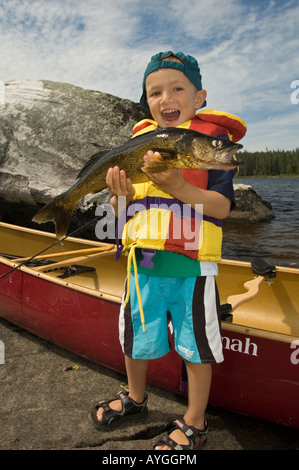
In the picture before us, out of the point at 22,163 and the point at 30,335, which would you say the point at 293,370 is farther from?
the point at 22,163

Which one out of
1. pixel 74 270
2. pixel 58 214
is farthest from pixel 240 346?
pixel 74 270

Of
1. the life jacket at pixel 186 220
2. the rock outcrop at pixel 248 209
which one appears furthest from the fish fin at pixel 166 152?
the rock outcrop at pixel 248 209

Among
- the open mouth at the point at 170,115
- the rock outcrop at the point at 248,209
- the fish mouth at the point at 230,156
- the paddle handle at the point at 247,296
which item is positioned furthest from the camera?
the rock outcrop at the point at 248,209

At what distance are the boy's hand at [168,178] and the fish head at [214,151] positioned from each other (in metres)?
0.17

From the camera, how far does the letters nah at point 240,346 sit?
3.11 m

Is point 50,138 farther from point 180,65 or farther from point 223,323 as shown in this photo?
point 223,323

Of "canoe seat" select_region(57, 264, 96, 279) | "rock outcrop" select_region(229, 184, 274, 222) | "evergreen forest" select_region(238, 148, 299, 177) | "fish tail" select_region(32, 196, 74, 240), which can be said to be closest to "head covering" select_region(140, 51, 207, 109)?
"fish tail" select_region(32, 196, 74, 240)

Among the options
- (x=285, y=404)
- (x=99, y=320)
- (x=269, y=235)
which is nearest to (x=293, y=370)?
(x=285, y=404)

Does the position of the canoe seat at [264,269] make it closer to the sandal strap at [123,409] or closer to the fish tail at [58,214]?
the sandal strap at [123,409]

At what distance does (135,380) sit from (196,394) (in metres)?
0.64

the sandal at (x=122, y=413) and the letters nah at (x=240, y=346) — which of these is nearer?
the letters nah at (x=240, y=346)

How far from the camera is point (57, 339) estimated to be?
181 inches

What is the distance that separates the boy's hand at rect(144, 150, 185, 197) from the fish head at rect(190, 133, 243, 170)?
0.17 m

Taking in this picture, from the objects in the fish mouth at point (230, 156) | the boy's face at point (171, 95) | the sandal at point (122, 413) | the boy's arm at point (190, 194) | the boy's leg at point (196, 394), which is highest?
the boy's face at point (171, 95)
